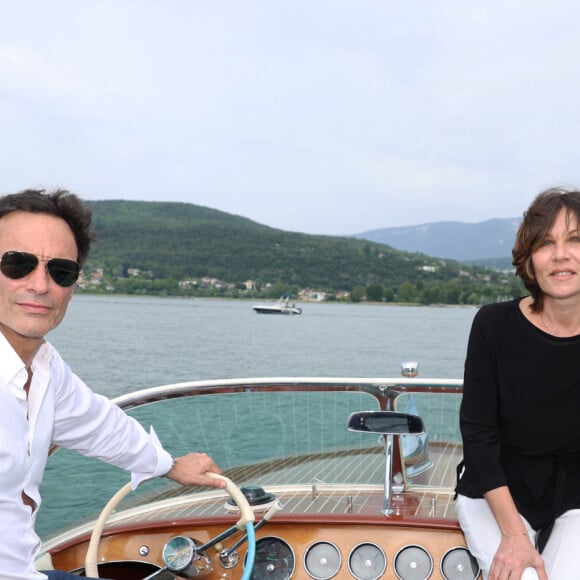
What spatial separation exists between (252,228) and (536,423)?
85.5 metres

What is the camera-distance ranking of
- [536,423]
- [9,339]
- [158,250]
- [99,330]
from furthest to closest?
[158,250], [99,330], [536,423], [9,339]

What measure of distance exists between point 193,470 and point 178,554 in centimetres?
24

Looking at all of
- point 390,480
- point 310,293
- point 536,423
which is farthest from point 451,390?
point 310,293

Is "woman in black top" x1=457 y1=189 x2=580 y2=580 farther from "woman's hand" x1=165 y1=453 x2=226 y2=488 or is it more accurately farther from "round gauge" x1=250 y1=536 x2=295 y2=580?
"woman's hand" x1=165 y1=453 x2=226 y2=488

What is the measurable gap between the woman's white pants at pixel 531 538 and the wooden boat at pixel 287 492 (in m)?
0.19

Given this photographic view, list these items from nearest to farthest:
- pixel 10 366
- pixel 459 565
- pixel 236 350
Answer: pixel 10 366 < pixel 459 565 < pixel 236 350

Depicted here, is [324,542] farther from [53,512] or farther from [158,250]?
[158,250]

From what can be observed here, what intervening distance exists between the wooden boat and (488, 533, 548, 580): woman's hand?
1.18 feet

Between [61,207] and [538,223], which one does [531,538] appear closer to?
[538,223]

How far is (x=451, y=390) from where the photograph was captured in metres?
2.86

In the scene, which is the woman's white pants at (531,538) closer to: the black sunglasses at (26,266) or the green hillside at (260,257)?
the black sunglasses at (26,266)

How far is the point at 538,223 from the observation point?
6.67 ft

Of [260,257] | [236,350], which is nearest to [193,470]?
[236,350]

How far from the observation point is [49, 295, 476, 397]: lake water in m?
27.9
